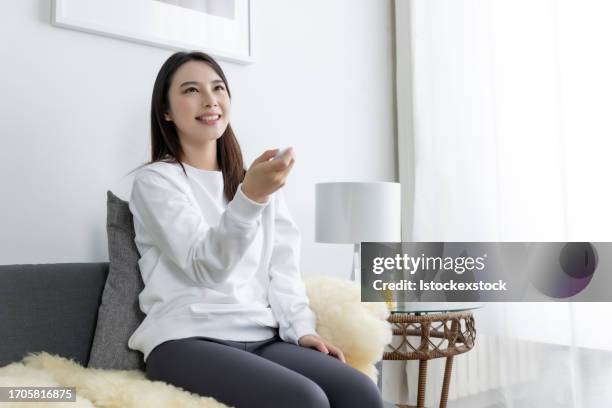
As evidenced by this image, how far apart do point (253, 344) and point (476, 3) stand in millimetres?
1756

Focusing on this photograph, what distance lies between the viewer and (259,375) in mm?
1155

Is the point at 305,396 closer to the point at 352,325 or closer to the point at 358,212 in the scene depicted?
the point at 352,325

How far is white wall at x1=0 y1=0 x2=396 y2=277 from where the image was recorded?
1.68 metres

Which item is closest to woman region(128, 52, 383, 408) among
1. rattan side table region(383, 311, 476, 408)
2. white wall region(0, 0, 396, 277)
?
white wall region(0, 0, 396, 277)

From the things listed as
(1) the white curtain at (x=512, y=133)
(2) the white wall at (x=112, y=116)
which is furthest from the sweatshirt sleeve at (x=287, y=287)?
(1) the white curtain at (x=512, y=133)

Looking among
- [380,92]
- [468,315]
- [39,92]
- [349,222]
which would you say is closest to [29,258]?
[39,92]

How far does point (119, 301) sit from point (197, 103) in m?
0.52

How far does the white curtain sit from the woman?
110cm

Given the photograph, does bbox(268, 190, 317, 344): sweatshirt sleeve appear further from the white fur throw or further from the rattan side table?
the rattan side table

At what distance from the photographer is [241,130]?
2.20m

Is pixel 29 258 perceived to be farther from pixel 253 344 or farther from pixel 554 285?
pixel 554 285

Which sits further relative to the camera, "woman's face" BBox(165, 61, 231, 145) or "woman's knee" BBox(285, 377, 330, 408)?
"woman's face" BBox(165, 61, 231, 145)

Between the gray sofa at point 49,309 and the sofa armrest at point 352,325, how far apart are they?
1.84 ft

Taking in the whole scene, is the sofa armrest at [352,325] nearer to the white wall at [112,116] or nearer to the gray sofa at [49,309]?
the gray sofa at [49,309]
